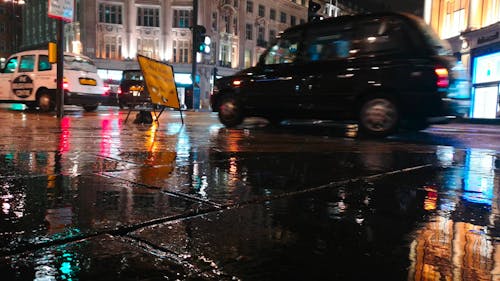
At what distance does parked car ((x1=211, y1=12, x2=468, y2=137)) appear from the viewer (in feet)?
22.1

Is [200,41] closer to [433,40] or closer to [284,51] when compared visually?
[284,51]

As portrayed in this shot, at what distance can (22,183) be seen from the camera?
2967mm

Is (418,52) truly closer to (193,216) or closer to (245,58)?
(193,216)

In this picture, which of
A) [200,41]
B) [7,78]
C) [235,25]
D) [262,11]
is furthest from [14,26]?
[7,78]

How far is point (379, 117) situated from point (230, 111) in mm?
3211

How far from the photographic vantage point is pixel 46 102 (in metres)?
14.1

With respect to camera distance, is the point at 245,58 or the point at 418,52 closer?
the point at 418,52

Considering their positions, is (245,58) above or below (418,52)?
above

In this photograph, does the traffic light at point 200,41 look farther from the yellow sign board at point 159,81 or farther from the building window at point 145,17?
the building window at point 145,17

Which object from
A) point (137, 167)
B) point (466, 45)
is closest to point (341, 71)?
point (137, 167)

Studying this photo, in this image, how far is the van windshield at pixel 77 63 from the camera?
14.3 metres

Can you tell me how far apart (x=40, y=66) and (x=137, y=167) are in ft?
40.1

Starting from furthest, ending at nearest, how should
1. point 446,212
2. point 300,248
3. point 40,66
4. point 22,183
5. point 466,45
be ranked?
point 466,45 → point 40,66 → point 22,183 → point 446,212 → point 300,248

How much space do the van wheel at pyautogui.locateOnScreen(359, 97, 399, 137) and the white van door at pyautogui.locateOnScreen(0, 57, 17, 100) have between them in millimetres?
12277
